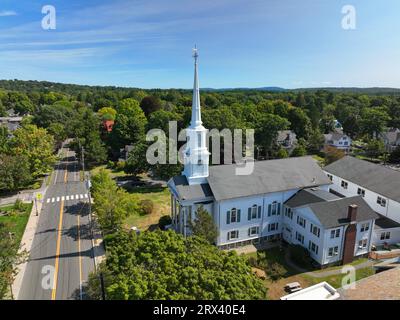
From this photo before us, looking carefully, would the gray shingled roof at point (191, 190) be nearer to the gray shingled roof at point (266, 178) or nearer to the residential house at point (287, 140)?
the gray shingled roof at point (266, 178)

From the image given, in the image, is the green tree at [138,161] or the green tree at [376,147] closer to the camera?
the green tree at [138,161]

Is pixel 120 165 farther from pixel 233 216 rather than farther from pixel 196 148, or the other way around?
pixel 233 216

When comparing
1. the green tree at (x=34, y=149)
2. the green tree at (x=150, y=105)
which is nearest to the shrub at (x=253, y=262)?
the green tree at (x=34, y=149)

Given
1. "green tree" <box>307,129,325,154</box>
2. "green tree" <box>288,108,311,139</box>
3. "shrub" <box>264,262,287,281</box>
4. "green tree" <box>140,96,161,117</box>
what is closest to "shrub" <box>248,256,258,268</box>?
"shrub" <box>264,262,287,281</box>

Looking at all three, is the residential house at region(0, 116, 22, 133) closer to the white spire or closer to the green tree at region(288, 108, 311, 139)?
the white spire

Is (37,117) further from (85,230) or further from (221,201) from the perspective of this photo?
(221,201)

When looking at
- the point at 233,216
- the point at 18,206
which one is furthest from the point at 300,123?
the point at 18,206
